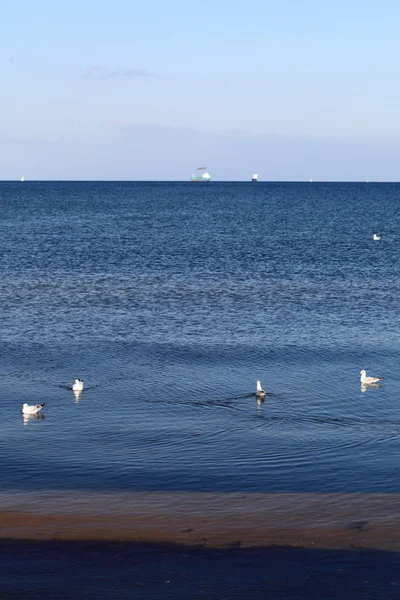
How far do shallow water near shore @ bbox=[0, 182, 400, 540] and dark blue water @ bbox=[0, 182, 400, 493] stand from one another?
0.31 ft

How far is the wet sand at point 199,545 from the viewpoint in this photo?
18.8 meters

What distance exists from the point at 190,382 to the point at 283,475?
36.1 ft

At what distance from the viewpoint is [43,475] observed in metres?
25.8

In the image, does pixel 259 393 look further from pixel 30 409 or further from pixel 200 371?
pixel 30 409

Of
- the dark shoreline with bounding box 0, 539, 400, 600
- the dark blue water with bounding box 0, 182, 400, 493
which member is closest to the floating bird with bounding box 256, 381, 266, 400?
the dark blue water with bounding box 0, 182, 400, 493

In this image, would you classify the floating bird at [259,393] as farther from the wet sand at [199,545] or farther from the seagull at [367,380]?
the wet sand at [199,545]

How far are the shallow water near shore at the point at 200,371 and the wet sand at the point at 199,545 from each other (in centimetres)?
65

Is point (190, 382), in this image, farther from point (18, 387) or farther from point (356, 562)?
point (356, 562)

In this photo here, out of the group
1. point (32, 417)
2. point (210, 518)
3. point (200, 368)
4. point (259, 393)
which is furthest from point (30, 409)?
point (210, 518)

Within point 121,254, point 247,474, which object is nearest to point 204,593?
point 247,474

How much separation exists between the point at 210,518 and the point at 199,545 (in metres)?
1.66

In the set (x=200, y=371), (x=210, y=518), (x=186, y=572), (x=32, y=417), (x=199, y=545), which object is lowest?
(x=186, y=572)

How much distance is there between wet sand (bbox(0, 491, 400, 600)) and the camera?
1875 cm

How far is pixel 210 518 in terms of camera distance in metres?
22.5
